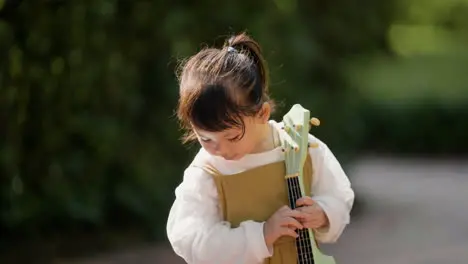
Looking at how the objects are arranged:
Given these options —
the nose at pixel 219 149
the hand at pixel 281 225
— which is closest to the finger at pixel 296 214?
the hand at pixel 281 225

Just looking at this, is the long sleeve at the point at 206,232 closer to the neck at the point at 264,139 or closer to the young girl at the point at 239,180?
the young girl at the point at 239,180

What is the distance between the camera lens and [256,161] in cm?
235

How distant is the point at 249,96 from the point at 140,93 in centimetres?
359

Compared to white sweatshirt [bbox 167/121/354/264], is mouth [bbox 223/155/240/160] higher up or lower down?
higher up

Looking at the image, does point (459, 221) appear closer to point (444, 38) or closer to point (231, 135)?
point (444, 38)

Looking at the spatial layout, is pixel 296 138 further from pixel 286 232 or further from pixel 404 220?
pixel 404 220

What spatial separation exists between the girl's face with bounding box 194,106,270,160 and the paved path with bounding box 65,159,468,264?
343cm

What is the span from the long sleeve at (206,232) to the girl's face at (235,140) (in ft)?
0.28

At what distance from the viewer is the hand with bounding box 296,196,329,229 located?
229 centimetres

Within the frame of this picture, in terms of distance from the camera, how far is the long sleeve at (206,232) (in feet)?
7.37

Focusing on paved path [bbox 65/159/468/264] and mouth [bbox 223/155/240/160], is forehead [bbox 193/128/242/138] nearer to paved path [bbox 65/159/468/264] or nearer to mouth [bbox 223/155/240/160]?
mouth [bbox 223/155/240/160]

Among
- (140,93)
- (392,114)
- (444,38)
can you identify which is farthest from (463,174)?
(140,93)

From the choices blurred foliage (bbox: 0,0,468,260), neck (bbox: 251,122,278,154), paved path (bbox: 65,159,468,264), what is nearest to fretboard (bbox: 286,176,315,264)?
neck (bbox: 251,122,278,154)

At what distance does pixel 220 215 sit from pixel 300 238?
0.21 metres
